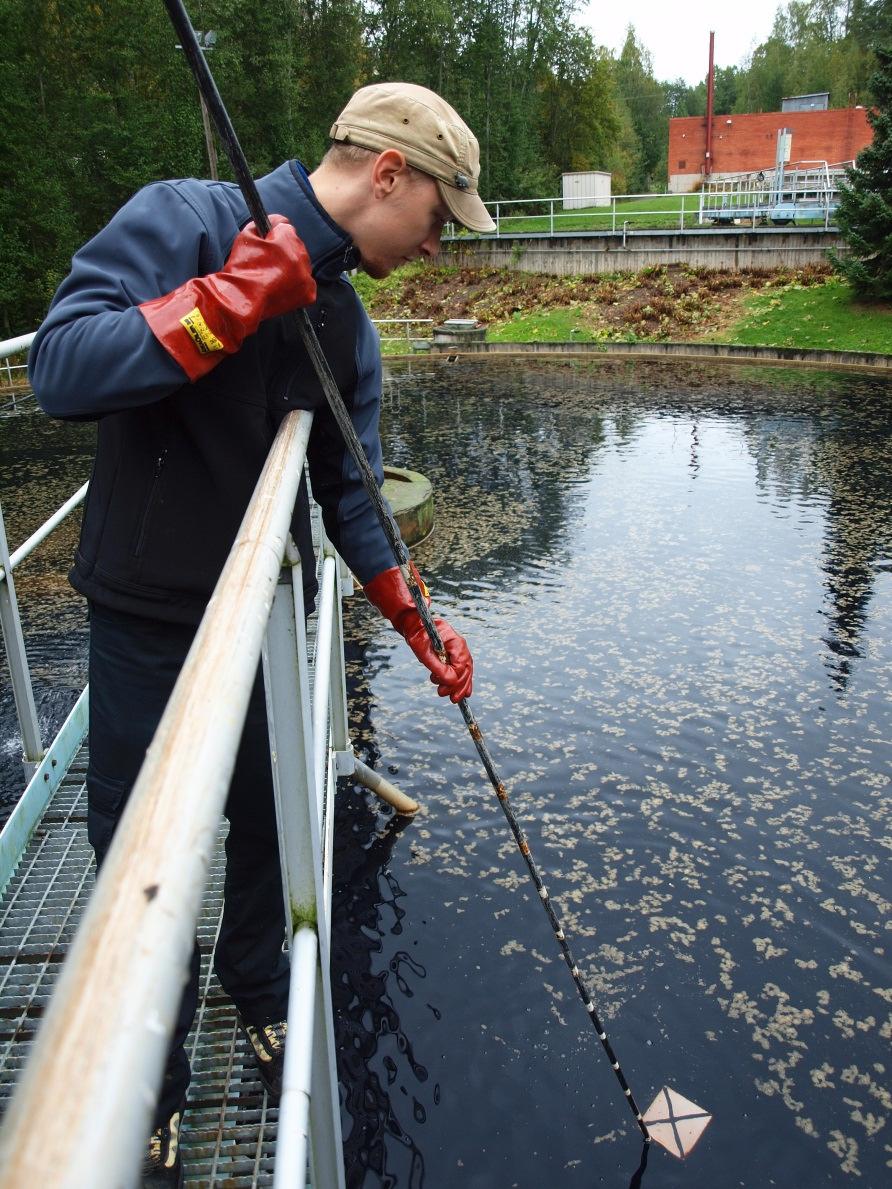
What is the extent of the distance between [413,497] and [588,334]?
14445 mm

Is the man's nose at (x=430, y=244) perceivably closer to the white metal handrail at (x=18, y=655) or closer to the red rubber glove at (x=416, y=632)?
the red rubber glove at (x=416, y=632)

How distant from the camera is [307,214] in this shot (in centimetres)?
197

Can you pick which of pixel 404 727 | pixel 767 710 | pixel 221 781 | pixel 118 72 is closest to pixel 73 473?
pixel 404 727

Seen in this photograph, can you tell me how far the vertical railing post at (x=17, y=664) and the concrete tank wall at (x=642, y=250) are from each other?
20898 millimetres

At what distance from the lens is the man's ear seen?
1.95 m

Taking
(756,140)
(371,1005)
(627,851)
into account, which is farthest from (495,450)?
(756,140)

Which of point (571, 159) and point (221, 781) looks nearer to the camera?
point (221, 781)

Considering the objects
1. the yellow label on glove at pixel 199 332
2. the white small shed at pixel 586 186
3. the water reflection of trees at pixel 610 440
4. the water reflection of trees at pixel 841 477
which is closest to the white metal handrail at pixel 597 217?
the white small shed at pixel 586 186

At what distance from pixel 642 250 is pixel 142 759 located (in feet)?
77.9

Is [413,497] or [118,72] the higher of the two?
[118,72]

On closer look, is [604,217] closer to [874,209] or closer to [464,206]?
[874,209]

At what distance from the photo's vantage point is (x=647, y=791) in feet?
13.4

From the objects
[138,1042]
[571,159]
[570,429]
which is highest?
[571,159]

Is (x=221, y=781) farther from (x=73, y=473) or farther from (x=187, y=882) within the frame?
(x=73, y=473)
